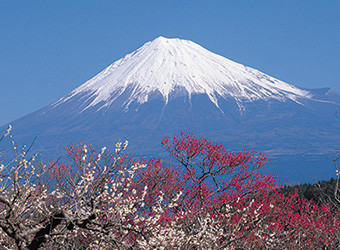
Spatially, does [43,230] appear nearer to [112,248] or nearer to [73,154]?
[112,248]

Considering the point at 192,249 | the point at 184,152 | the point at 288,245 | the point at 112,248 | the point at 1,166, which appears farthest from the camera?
the point at 184,152

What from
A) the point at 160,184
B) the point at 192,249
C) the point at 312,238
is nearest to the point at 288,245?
the point at 312,238

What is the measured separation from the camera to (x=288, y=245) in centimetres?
1336

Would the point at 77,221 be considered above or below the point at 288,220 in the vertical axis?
below

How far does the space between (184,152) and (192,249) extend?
11.4 meters

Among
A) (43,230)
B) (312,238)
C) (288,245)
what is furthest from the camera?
(312,238)

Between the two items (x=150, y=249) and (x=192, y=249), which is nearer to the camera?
(x=150, y=249)

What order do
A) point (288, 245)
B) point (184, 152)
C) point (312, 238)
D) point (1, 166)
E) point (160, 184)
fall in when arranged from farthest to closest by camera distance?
1. point (184, 152)
2. point (160, 184)
3. point (312, 238)
4. point (288, 245)
5. point (1, 166)

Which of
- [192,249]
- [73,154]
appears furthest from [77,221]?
[73,154]

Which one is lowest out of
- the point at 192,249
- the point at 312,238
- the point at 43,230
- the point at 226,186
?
the point at 43,230

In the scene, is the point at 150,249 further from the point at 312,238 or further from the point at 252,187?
the point at 252,187

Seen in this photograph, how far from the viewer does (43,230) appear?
22.9ft

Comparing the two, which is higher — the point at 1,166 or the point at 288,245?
the point at 288,245

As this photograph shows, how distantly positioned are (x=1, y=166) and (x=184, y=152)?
14.1 metres
